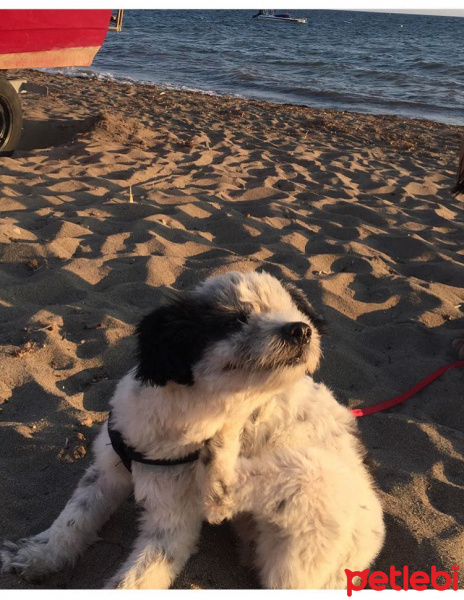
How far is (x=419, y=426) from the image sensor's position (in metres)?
3.83

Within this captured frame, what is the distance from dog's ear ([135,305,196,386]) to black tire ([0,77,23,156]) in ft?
22.3

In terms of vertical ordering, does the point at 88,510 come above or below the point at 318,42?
above

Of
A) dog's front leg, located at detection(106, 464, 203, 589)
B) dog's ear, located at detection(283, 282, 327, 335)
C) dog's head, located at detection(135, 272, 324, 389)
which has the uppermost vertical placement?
dog's head, located at detection(135, 272, 324, 389)

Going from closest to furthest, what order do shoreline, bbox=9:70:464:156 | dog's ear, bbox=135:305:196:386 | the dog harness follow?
1. dog's ear, bbox=135:305:196:386
2. the dog harness
3. shoreline, bbox=9:70:464:156

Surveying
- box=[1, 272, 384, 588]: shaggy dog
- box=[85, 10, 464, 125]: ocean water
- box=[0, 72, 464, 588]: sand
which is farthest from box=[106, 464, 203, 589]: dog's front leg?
box=[85, 10, 464, 125]: ocean water

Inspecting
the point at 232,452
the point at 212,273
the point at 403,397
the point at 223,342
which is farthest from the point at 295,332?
the point at 212,273

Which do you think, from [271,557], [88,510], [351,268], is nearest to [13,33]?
[351,268]

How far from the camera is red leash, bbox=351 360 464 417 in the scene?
3.91 m

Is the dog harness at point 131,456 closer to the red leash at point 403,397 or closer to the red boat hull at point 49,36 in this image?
the red leash at point 403,397

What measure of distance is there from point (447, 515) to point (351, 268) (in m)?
3.20

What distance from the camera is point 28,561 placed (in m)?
2.62

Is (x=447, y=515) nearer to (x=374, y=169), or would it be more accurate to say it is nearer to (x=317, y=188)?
(x=317, y=188)

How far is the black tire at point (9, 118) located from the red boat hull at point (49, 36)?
318mm

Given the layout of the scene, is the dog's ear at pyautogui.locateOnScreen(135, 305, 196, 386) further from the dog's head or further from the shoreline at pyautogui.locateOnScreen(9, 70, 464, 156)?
the shoreline at pyautogui.locateOnScreen(9, 70, 464, 156)
